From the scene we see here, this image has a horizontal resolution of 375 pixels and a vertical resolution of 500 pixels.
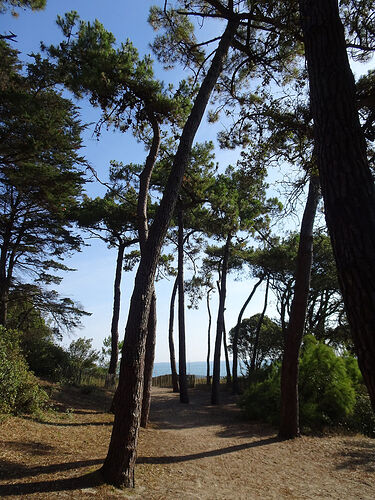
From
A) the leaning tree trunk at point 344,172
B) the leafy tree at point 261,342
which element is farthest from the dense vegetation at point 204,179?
the leafy tree at point 261,342

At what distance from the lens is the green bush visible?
612 centimetres

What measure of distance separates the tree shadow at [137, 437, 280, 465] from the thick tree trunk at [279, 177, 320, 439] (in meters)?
0.53

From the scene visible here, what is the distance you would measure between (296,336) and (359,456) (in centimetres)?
246

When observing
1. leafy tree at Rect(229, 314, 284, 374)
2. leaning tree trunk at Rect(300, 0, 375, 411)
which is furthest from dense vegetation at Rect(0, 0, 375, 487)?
leafy tree at Rect(229, 314, 284, 374)

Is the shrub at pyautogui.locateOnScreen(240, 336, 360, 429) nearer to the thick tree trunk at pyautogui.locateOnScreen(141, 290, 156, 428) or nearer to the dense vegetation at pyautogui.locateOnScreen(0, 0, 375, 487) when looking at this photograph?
the dense vegetation at pyautogui.locateOnScreen(0, 0, 375, 487)

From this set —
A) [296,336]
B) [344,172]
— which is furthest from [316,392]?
[344,172]

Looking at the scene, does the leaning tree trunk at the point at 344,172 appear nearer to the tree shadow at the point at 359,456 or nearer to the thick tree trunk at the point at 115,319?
the tree shadow at the point at 359,456

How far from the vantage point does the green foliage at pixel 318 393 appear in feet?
27.1

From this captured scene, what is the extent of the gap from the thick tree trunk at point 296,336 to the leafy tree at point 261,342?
1151 cm

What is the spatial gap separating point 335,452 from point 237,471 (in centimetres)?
233

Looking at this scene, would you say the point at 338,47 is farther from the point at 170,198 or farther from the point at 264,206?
the point at 264,206

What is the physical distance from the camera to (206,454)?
6066mm

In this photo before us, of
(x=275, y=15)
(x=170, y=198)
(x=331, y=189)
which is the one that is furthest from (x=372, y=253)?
(x=275, y=15)

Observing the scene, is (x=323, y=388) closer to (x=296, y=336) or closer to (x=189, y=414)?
(x=296, y=336)
